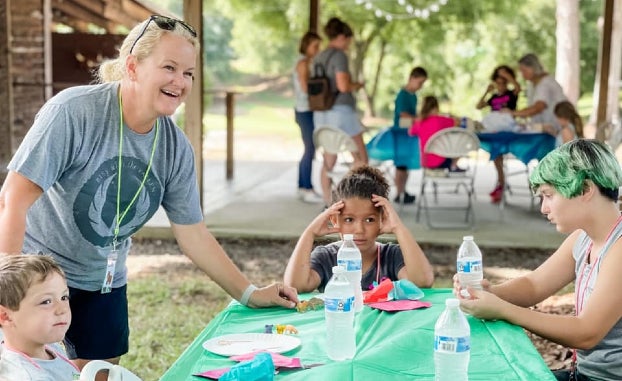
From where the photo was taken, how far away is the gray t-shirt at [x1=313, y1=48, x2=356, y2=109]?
9.58 metres

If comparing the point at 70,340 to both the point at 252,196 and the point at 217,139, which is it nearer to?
the point at 252,196

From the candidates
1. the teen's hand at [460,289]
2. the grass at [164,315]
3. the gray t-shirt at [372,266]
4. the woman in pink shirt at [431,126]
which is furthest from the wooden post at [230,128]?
the teen's hand at [460,289]

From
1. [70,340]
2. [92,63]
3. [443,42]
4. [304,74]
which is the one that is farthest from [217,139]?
[70,340]

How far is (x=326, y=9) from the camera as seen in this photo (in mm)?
24078

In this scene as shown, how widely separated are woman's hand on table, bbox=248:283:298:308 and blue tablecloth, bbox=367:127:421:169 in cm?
650

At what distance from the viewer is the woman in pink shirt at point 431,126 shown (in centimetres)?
918

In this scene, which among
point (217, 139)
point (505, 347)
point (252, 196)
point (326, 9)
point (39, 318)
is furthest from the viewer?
point (326, 9)

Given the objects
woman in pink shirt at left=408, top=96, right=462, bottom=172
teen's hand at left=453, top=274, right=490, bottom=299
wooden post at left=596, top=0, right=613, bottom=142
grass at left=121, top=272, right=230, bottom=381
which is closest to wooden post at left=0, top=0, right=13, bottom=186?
grass at left=121, top=272, right=230, bottom=381

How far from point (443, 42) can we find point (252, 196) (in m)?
15.2

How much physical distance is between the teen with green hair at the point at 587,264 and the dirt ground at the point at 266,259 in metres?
3.49

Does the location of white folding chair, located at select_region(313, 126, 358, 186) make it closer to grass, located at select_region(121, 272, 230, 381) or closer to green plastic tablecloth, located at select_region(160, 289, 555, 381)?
grass, located at select_region(121, 272, 230, 381)

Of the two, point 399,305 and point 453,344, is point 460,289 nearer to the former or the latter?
point 399,305

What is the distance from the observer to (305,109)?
10234 millimetres

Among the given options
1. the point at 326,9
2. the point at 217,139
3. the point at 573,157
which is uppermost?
the point at 326,9
